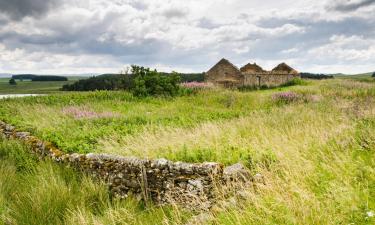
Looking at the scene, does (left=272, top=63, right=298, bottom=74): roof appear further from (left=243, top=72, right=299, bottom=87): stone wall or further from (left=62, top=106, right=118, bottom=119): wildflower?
(left=62, top=106, right=118, bottom=119): wildflower

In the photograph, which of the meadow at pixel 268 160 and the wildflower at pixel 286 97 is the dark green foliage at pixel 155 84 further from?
the meadow at pixel 268 160

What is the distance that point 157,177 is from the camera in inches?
280

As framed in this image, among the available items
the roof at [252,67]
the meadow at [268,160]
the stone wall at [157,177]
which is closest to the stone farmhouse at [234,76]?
the roof at [252,67]

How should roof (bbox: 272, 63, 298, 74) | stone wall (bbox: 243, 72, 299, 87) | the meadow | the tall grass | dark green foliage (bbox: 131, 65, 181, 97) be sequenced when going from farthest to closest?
roof (bbox: 272, 63, 298, 74) < stone wall (bbox: 243, 72, 299, 87) < dark green foliage (bbox: 131, 65, 181, 97) < the tall grass < the meadow

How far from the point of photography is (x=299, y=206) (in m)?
4.16

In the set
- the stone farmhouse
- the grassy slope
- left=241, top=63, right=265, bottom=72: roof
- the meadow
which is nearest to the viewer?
the meadow

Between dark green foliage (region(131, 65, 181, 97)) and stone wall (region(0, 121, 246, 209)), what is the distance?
1539 cm

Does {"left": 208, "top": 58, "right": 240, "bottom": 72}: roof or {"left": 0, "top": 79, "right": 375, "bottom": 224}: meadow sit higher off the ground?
{"left": 208, "top": 58, "right": 240, "bottom": 72}: roof

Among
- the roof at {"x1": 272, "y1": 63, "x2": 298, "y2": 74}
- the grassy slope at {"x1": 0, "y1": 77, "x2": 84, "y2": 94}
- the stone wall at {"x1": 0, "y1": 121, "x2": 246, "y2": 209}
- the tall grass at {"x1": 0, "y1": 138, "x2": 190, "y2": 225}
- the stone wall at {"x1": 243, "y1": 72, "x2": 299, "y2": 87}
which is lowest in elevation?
the grassy slope at {"x1": 0, "y1": 77, "x2": 84, "y2": 94}

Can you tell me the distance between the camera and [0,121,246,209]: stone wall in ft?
20.7

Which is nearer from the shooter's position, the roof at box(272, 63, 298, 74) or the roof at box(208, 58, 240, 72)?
the roof at box(208, 58, 240, 72)

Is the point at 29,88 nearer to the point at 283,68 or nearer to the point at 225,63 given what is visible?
the point at 283,68

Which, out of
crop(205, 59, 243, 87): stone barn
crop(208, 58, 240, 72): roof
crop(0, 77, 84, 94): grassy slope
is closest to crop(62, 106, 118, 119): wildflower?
crop(205, 59, 243, 87): stone barn

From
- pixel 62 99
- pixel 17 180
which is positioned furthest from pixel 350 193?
pixel 62 99
